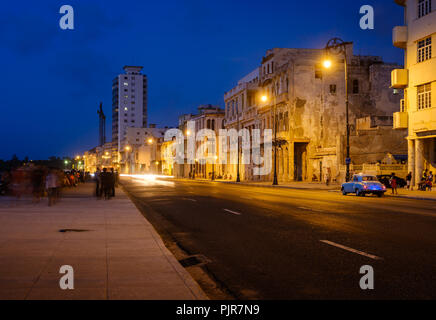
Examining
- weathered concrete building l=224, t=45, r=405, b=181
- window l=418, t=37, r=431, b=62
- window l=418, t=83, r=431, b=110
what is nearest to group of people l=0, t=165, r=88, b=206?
window l=418, t=83, r=431, b=110

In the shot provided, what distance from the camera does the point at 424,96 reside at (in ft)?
121

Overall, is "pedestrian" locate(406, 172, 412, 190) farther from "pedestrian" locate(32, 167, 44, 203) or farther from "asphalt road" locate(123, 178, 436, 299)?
"pedestrian" locate(32, 167, 44, 203)

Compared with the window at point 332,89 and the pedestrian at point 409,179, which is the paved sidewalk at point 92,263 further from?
the window at point 332,89

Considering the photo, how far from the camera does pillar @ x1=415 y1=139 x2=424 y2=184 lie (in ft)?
123

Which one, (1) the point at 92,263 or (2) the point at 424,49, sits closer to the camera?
(1) the point at 92,263

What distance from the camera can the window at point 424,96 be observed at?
119 ft

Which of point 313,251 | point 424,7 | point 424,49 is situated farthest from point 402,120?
point 313,251

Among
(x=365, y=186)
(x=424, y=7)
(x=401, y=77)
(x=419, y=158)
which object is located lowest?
(x=365, y=186)

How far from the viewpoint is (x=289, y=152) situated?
187 ft

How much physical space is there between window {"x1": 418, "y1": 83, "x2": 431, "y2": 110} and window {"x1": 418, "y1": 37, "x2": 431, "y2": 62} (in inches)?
85.3

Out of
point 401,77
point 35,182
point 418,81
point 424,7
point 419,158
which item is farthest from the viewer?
point 401,77

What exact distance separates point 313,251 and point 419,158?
31.4 metres

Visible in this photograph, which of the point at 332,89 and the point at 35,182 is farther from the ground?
the point at 332,89

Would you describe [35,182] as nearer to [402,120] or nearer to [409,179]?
[409,179]
